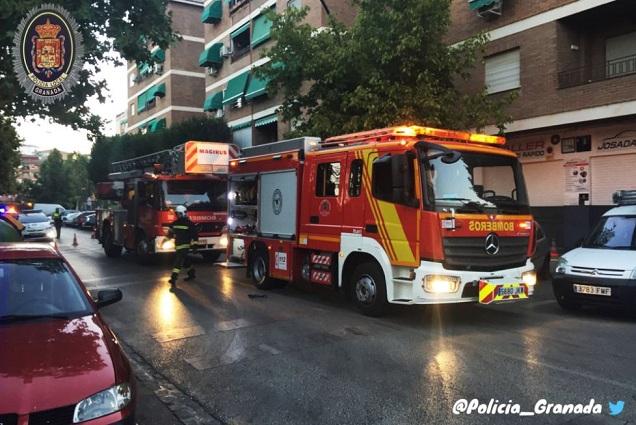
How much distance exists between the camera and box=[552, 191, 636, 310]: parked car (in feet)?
26.1

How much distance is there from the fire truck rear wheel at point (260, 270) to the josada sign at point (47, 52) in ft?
15.7

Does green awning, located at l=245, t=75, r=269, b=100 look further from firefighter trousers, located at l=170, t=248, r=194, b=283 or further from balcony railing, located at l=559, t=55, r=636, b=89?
firefighter trousers, located at l=170, t=248, r=194, b=283

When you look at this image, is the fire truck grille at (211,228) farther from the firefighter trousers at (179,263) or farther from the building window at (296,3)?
the building window at (296,3)

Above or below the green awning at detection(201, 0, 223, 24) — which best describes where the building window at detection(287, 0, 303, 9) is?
below

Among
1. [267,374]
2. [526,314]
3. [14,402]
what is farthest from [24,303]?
[526,314]

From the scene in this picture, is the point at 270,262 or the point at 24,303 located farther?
the point at 270,262

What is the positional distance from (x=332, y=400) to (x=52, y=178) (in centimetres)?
7874

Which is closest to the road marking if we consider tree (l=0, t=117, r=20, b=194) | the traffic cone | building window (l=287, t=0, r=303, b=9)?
the traffic cone

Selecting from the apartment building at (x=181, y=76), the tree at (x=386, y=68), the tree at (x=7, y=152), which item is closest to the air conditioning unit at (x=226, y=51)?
the apartment building at (x=181, y=76)

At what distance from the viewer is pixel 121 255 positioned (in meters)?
18.5

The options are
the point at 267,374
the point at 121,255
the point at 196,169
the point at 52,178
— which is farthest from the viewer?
the point at 52,178

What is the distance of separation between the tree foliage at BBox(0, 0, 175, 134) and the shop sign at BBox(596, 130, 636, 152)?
1173 centimetres

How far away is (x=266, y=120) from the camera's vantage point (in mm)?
29000

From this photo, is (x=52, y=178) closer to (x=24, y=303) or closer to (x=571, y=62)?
(x=571, y=62)
